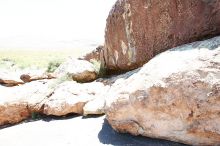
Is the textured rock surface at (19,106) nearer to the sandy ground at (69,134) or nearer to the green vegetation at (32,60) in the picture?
the sandy ground at (69,134)

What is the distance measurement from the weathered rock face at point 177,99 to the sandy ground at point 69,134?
0.62 feet

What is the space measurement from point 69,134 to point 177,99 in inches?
96.0

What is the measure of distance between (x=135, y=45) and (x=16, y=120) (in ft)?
11.1

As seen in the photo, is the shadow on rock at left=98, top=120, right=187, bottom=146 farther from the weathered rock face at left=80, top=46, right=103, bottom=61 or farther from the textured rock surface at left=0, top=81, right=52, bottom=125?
the weathered rock face at left=80, top=46, right=103, bottom=61

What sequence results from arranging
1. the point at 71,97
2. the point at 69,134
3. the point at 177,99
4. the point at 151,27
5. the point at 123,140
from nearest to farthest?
the point at 177,99 → the point at 123,140 → the point at 69,134 → the point at 151,27 → the point at 71,97

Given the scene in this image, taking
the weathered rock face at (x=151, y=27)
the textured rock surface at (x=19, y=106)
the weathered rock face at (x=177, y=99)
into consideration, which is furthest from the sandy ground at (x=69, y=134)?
the weathered rock face at (x=151, y=27)

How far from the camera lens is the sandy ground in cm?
500

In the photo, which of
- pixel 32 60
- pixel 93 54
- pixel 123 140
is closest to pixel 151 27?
pixel 123 140

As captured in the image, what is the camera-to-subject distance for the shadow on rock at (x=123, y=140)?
15.2 ft

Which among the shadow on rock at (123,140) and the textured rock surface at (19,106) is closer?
the shadow on rock at (123,140)

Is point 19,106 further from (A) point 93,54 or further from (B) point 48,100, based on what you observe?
(A) point 93,54

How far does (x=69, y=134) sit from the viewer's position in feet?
19.0

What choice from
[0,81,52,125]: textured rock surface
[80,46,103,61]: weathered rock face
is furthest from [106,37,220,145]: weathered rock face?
[80,46,103,61]: weathered rock face

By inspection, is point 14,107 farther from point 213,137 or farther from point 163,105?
point 213,137
